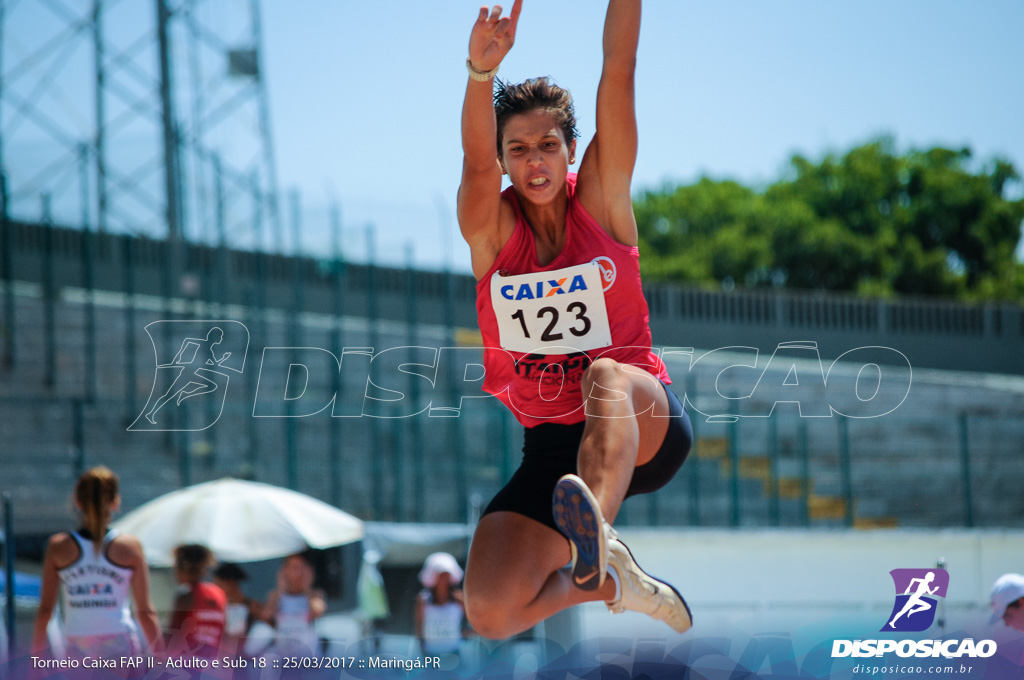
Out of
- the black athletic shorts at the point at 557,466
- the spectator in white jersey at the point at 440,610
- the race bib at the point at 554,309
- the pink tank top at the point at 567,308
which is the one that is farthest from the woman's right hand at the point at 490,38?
the spectator in white jersey at the point at 440,610

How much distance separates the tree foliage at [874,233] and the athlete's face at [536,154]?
26851mm

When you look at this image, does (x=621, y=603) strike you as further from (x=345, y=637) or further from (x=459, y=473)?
(x=459, y=473)

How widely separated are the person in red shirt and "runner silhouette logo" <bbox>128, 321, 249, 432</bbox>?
3084mm

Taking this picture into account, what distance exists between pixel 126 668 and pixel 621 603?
8.64ft

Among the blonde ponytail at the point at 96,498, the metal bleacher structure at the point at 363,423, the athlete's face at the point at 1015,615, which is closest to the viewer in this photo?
the blonde ponytail at the point at 96,498

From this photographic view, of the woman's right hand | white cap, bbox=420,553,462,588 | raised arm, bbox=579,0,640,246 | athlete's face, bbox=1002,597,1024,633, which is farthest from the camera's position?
white cap, bbox=420,553,462,588

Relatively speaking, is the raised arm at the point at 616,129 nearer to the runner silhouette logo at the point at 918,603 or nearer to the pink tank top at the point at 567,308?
the pink tank top at the point at 567,308

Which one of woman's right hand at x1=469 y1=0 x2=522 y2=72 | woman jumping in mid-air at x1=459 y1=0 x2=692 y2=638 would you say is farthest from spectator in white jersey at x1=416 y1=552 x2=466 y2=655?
woman's right hand at x1=469 y1=0 x2=522 y2=72

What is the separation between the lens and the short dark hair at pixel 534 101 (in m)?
3.45

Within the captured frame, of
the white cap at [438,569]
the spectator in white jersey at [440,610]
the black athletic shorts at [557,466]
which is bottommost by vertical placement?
the spectator in white jersey at [440,610]

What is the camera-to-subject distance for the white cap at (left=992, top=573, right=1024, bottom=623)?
5.08 metres

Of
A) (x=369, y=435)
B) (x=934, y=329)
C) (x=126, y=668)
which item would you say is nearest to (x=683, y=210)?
(x=934, y=329)

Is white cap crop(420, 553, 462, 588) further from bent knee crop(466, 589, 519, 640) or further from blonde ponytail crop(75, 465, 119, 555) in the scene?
bent knee crop(466, 589, 519, 640)

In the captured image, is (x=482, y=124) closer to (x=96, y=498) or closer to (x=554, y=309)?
(x=554, y=309)
